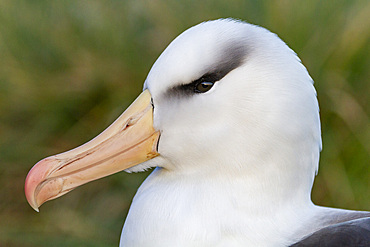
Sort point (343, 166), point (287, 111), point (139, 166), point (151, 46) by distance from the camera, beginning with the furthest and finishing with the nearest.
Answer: point (151, 46)
point (343, 166)
point (139, 166)
point (287, 111)

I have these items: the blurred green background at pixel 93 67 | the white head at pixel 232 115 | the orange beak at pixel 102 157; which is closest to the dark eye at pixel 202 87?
the white head at pixel 232 115

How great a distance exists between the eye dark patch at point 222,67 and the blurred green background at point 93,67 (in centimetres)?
221

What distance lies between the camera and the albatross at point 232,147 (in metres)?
2.06

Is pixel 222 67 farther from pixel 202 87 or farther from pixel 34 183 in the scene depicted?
pixel 34 183

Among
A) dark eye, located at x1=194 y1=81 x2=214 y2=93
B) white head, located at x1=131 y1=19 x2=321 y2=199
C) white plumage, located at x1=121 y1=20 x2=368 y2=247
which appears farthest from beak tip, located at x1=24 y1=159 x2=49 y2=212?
dark eye, located at x1=194 y1=81 x2=214 y2=93

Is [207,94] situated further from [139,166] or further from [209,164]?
[139,166]

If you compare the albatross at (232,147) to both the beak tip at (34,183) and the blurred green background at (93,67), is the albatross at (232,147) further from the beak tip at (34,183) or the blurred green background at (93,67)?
the blurred green background at (93,67)

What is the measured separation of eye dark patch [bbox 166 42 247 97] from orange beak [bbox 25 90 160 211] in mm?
177

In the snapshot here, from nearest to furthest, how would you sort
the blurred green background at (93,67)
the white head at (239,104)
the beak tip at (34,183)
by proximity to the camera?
the white head at (239,104) < the beak tip at (34,183) < the blurred green background at (93,67)

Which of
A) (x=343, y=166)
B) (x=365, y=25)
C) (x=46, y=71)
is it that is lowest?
(x=343, y=166)

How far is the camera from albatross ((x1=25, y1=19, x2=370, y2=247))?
206 cm

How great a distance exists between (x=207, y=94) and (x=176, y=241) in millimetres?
550

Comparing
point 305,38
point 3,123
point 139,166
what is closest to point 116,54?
point 3,123

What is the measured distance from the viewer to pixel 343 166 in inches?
162
